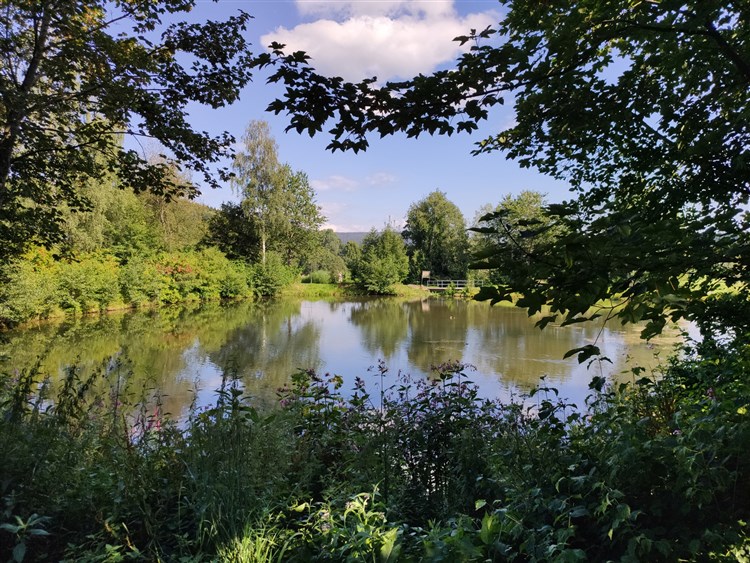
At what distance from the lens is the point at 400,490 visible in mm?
2359

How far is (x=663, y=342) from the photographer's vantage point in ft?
42.9

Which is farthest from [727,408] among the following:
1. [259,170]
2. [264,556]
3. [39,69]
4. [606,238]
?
[259,170]

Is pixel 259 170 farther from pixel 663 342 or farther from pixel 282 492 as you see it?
pixel 282 492

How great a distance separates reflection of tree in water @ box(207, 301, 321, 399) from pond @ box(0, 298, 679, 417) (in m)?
0.03

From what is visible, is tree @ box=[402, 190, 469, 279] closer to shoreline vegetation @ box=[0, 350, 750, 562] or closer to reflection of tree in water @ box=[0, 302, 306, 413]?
reflection of tree in water @ box=[0, 302, 306, 413]

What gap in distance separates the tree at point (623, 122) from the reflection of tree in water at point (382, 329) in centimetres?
945

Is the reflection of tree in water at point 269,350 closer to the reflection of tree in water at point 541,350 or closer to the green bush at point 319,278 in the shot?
the reflection of tree in water at point 541,350

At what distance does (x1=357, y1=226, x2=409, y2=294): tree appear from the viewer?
40.8 meters

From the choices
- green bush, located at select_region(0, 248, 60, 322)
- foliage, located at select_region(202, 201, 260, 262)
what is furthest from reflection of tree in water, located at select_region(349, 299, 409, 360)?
green bush, located at select_region(0, 248, 60, 322)

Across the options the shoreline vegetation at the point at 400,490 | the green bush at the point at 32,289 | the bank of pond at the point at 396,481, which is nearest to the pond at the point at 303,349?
the green bush at the point at 32,289

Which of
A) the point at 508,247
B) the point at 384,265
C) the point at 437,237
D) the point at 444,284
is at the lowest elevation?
the point at 444,284

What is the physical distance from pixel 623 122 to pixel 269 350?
1197 cm

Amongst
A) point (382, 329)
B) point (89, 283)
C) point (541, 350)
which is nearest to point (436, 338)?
point (382, 329)

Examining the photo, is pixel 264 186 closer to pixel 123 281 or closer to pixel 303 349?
pixel 123 281
